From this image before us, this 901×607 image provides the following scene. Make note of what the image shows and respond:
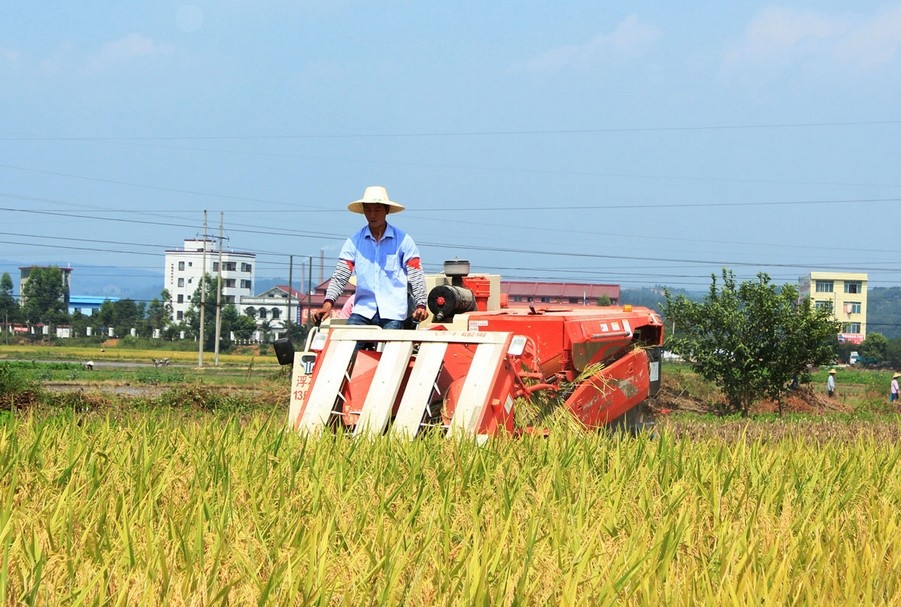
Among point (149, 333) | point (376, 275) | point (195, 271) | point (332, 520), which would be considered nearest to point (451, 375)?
point (376, 275)

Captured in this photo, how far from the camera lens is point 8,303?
100 meters

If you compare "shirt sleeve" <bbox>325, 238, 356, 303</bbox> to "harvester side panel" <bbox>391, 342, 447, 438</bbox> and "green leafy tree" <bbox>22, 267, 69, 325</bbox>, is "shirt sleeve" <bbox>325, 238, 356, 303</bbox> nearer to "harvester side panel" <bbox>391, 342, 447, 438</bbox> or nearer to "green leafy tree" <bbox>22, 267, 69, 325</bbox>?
"harvester side panel" <bbox>391, 342, 447, 438</bbox>

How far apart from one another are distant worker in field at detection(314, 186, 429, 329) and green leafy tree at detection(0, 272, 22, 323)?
305 ft

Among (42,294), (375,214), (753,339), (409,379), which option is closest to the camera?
(409,379)

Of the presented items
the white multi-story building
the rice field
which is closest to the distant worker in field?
the rice field

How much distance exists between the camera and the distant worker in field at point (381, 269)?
7.84m

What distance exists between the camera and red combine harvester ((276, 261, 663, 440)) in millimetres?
6680

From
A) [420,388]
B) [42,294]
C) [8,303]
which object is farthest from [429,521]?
[42,294]

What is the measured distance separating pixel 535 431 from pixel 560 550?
121 inches

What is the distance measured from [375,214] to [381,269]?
1.31ft

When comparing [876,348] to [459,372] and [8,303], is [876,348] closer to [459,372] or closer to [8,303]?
[8,303]

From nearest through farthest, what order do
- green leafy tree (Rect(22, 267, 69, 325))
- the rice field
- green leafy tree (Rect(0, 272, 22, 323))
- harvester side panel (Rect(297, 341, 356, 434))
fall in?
the rice field < harvester side panel (Rect(297, 341, 356, 434)) < green leafy tree (Rect(22, 267, 69, 325)) < green leafy tree (Rect(0, 272, 22, 323))

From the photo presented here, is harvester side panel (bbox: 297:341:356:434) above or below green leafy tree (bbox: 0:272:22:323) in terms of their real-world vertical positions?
above

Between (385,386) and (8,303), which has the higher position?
(385,386)
